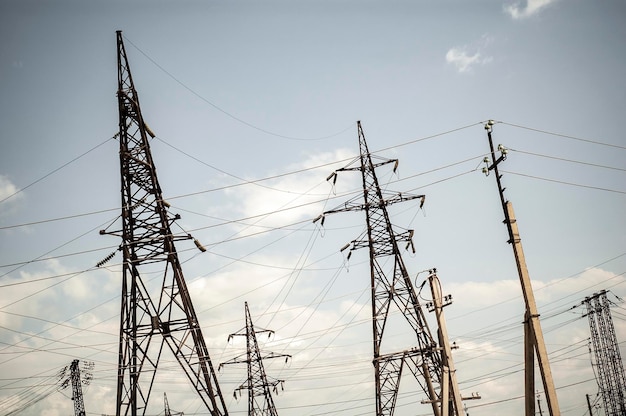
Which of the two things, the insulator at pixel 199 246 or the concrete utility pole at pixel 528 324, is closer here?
the concrete utility pole at pixel 528 324

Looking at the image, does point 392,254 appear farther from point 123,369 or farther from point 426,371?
point 123,369

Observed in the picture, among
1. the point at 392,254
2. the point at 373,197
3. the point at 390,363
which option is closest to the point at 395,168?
the point at 373,197

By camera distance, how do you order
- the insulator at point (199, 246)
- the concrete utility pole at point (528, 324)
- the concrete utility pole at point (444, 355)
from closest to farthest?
the concrete utility pole at point (528, 324) → the concrete utility pole at point (444, 355) → the insulator at point (199, 246)

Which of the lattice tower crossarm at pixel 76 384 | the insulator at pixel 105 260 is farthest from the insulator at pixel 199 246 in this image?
the lattice tower crossarm at pixel 76 384

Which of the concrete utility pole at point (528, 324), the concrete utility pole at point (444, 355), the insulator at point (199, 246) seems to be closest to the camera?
the concrete utility pole at point (528, 324)

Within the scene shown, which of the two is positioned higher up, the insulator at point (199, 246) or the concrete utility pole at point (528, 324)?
the insulator at point (199, 246)

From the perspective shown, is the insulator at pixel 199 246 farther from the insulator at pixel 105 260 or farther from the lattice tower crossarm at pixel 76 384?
the lattice tower crossarm at pixel 76 384

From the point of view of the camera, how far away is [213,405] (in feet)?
64.0

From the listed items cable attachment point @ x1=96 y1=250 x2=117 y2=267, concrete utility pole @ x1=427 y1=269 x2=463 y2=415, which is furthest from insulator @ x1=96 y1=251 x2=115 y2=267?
concrete utility pole @ x1=427 y1=269 x2=463 y2=415

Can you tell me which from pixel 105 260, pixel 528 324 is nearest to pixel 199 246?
pixel 105 260

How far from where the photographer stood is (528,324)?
12.7 m

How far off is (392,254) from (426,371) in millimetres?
6044

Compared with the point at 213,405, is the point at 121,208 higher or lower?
higher

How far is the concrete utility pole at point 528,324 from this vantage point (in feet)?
39.3
